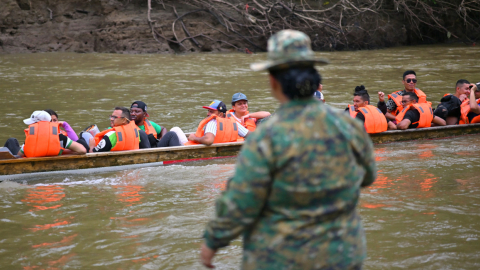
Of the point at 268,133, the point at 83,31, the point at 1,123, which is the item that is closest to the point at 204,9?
the point at 83,31

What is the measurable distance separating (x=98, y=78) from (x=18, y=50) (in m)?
6.39

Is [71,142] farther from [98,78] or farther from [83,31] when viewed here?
[83,31]

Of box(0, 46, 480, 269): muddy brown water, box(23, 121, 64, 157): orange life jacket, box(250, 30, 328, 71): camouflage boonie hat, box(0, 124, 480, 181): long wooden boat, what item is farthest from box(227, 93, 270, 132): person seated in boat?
box(250, 30, 328, 71): camouflage boonie hat

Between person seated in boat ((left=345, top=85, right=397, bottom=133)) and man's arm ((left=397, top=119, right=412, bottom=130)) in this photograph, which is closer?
person seated in boat ((left=345, top=85, right=397, bottom=133))

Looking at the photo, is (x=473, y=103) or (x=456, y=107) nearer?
(x=473, y=103)

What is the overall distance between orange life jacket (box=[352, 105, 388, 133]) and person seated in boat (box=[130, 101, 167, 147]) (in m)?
3.15

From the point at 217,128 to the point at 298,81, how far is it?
5377 millimetres

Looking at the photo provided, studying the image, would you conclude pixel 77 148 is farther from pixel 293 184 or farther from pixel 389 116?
pixel 293 184

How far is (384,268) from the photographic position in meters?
3.77

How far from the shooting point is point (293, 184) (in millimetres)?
1841

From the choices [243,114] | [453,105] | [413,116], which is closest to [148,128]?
Answer: [243,114]

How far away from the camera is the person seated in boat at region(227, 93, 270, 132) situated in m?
7.38

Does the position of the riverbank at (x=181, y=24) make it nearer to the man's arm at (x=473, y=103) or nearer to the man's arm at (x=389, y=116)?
the man's arm at (x=389, y=116)

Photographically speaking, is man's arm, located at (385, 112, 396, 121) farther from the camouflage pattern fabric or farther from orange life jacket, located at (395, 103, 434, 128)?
the camouflage pattern fabric
